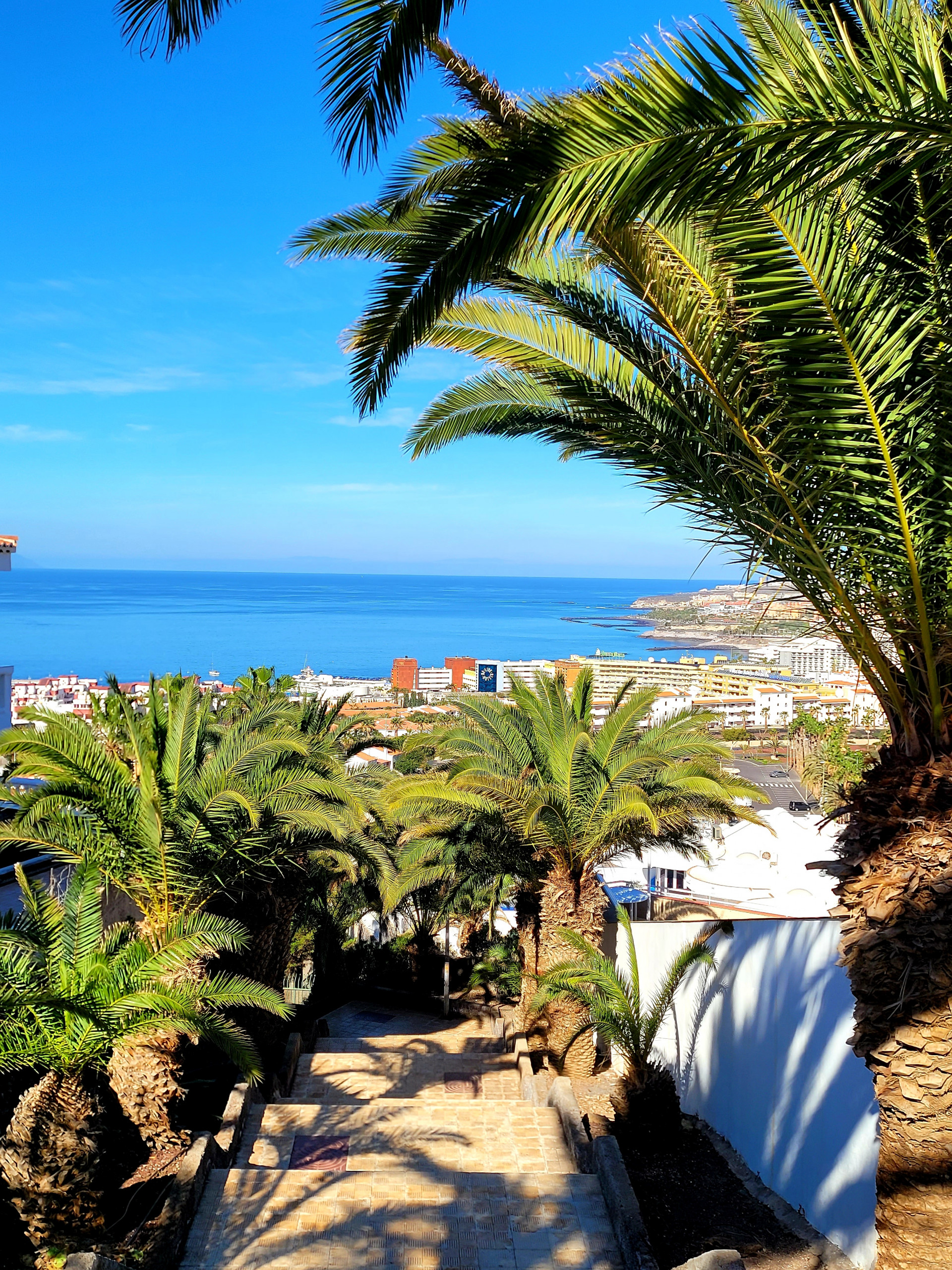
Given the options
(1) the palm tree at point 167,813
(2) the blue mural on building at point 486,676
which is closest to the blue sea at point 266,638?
(2) the blue mural on building at point 486,676

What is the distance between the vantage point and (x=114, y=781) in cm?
825

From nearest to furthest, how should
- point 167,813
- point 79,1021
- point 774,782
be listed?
1. point 79,1021
2. point 167,813
3. point 774,782

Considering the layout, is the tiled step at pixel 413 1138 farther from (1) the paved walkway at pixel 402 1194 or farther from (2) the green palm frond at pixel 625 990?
(2) the green palm frond at pixel 625 990

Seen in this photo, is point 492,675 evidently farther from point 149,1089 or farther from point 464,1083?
point 149,1089

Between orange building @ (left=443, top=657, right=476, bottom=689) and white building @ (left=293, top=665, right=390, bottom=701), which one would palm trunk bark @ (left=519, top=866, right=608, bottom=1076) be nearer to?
white building @ (left=293, top=665, right=390, bottom=701)

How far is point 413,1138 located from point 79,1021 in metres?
3.41

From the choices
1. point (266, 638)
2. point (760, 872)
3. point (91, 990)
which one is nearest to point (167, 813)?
point (91, 990)

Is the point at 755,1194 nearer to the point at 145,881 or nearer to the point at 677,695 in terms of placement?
the point at 145,881

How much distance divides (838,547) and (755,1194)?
19.3 feet

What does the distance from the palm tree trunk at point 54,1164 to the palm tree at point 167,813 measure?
2.04 ft

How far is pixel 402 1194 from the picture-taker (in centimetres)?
660

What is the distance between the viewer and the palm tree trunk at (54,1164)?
238 inches

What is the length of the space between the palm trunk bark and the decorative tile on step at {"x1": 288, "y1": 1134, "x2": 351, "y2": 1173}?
12.4ft

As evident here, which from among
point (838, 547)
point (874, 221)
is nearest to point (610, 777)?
point (838, 547)
